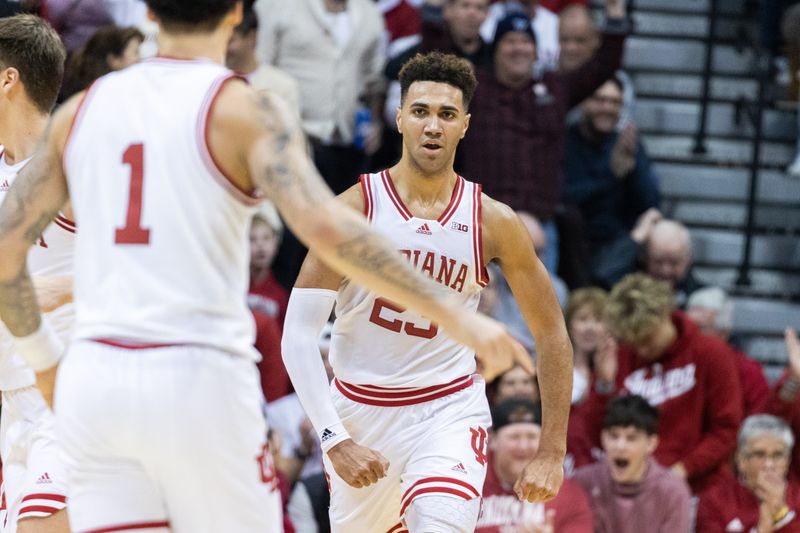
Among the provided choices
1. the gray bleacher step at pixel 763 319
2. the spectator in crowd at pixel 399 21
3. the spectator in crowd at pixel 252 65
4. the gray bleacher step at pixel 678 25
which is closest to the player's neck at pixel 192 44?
the spectator in crowd at pixel 252 65

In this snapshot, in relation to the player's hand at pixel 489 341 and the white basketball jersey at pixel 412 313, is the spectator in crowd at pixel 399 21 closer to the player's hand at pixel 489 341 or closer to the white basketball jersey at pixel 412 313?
the white basketball jersey at pixel 412 313

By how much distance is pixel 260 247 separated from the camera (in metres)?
10.1

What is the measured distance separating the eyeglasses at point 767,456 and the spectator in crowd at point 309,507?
2810 millimetres

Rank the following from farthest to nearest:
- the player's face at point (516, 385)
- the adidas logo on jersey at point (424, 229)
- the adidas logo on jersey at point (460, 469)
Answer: the player's face at point (516, 385)
the adidas logo on jersey at point (424, 229)
the adidas logo on jersey at point (460, 469)

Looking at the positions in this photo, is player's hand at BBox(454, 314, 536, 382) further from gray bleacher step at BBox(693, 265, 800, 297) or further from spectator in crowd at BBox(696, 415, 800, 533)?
gray bleacher step at BBox(693, 265, 800, 297)

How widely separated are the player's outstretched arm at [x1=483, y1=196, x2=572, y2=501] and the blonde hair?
13.7 feet

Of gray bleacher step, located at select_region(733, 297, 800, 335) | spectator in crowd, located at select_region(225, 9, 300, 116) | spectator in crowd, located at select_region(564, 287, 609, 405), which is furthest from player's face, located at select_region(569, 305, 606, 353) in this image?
spectator in crowd, located at select_region(225, 9, 300, 116)

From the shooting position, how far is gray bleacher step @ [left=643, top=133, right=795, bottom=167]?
13.0 m

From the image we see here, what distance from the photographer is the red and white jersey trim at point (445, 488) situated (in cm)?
585

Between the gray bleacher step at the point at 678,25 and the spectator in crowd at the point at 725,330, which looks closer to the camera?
the spectator in crowd at the point at 725,330

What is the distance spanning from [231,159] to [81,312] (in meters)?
0.63

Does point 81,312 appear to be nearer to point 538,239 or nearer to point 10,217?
point 10,217

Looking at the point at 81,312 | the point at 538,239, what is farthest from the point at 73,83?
the point at 81,312

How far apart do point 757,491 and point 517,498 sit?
181cm
